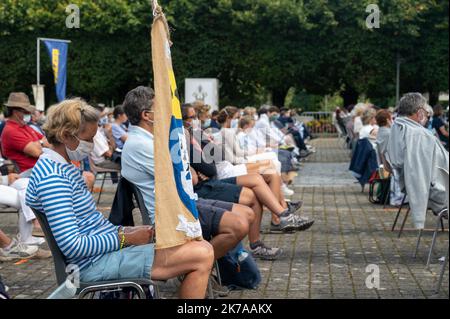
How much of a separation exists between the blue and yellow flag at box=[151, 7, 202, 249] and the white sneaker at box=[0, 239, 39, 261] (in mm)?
4304

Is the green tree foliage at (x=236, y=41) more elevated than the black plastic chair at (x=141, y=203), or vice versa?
the green tree foliage at (x=236, y=41)

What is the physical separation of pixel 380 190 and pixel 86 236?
32.9ft

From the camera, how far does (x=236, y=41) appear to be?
39.9 m

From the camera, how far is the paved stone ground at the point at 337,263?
7336 millimetres

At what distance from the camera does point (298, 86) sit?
47312 millimetres

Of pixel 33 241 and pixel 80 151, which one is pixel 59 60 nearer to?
pixel 33 241

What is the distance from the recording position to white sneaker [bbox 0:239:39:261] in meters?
8.73

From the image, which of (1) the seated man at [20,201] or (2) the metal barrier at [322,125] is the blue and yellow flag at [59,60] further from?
(2) the metal barrier at [322,125]

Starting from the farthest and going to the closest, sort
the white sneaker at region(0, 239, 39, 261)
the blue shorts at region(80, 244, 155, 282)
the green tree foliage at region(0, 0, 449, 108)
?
the green tree foliage at region(0, 0, 449, 108)
the white sneaker at region(0, 239, 39, 261)
the blue shorts at region(80, 244, 155, 282)

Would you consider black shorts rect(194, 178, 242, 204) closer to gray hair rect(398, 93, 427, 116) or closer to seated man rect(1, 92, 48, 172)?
gray hair rect(398, 93, 427, 116)

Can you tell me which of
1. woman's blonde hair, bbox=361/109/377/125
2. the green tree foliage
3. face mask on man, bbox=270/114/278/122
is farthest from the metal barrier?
woman's blonde hair, bbox=361/109/377/125

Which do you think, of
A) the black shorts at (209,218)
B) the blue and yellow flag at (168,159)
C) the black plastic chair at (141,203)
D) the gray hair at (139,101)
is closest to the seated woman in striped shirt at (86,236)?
the blue and yellow flag at (168,159)


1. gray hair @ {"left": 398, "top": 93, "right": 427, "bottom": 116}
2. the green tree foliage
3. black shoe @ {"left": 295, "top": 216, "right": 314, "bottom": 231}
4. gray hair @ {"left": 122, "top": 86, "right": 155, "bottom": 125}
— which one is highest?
the green tree foliage
